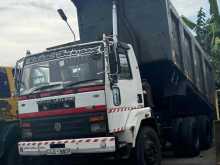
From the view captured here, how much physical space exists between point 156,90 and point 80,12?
8.12ft

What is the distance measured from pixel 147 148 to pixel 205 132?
185 inches

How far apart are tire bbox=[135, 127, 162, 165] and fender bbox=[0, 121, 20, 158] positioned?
2.51 meters

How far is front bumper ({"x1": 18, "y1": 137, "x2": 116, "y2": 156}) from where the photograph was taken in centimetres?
677

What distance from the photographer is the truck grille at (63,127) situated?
704 centimetres

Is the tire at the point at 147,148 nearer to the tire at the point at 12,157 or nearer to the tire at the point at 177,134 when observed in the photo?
the tire at the point at 177,134

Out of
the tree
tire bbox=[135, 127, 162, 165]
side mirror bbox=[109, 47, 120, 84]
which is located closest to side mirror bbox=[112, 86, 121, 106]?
side mirror bbox=[109, 47, 120, 84]

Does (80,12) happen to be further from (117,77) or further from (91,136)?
(91,136)

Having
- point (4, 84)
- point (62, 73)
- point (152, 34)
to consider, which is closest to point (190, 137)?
point (152, 34)

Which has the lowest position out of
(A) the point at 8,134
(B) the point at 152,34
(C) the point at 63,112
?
(A) the point at 8,134

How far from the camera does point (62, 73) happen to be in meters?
7.48

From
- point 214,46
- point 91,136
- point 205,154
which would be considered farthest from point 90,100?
point 214,46

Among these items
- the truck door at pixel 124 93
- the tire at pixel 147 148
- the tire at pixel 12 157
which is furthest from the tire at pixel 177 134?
the tire at pixel 12 157

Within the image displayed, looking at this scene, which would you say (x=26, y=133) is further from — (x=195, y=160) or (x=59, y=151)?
(x=195, y=160)

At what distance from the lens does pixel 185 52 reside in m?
10.1
